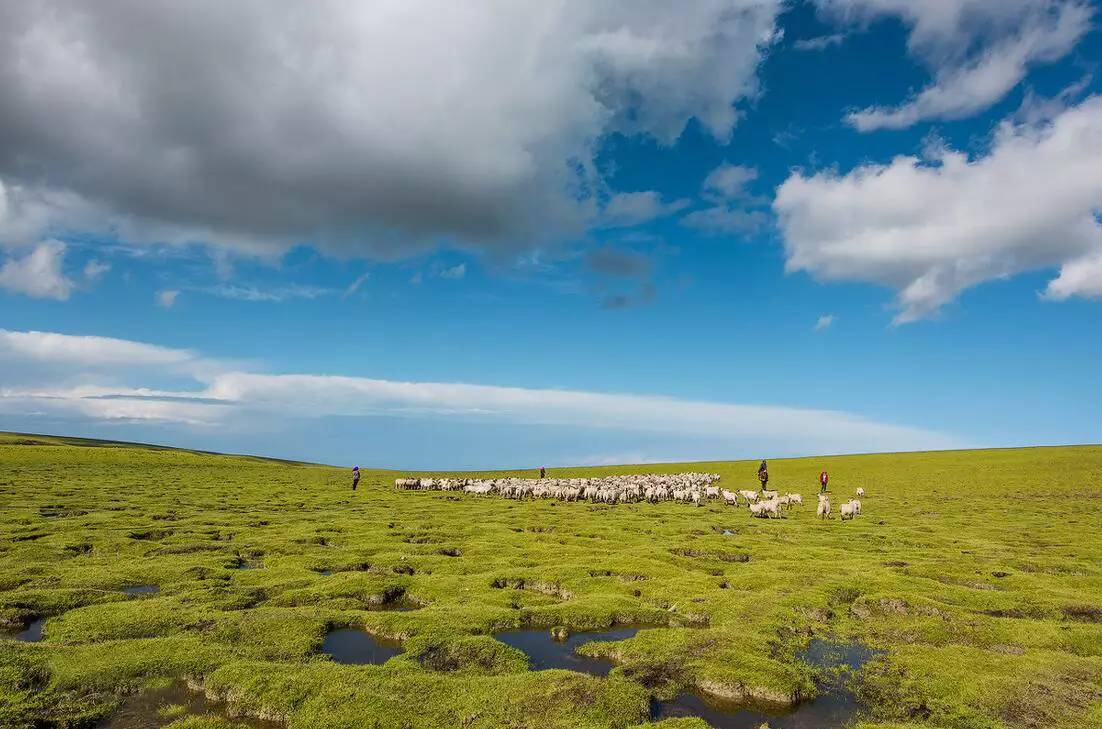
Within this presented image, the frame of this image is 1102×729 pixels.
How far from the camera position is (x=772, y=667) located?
12.1 m

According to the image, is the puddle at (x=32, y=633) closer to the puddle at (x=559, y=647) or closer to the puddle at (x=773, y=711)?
the puddle at (x=559, y=647)

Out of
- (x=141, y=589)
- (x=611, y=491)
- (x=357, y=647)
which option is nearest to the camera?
(x=357, y=647)

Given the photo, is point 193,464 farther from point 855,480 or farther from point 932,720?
point 932,720

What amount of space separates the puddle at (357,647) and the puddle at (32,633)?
6.51 meters

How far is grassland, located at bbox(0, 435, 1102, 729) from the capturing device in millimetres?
10562

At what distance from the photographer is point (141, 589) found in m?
17.3

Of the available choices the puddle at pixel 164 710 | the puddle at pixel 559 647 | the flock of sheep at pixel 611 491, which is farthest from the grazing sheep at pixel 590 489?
the puddle at pixel 164 710

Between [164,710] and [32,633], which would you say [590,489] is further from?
[164,710]

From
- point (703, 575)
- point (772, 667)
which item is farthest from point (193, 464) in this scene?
point (772, 667)

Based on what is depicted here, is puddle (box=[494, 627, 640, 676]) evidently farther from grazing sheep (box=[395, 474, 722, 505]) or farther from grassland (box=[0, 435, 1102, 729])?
grazing sheep (box=[395, 474, 722, 505])

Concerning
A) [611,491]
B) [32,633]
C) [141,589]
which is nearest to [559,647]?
[32,633]

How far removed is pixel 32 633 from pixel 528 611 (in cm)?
1202

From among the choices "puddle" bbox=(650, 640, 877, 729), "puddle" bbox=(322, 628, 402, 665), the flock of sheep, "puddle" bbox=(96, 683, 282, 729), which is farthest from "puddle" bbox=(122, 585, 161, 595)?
the flock of sheep

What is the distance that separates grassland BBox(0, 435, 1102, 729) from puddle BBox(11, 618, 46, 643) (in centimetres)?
32
